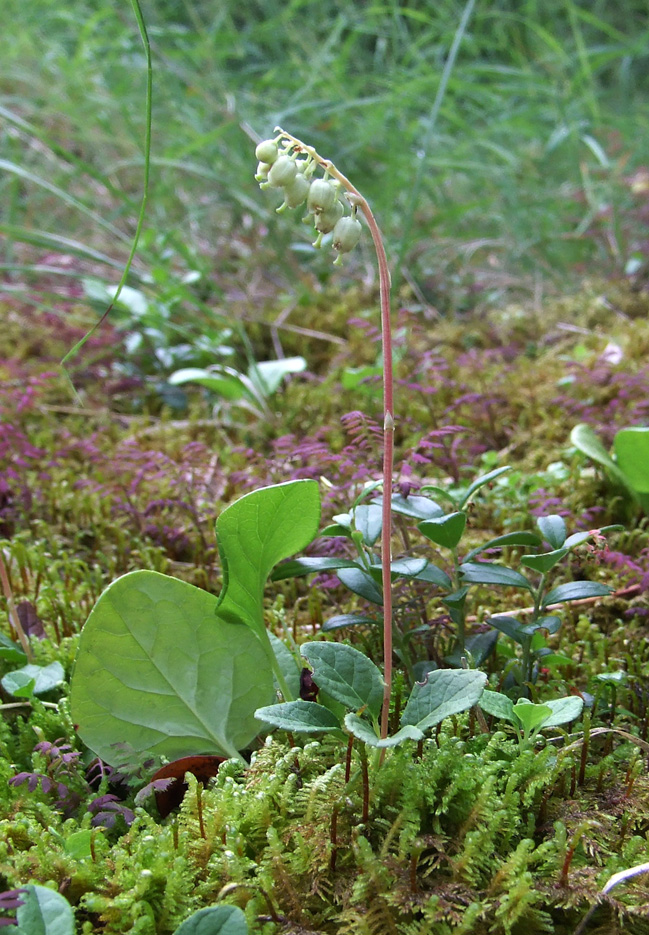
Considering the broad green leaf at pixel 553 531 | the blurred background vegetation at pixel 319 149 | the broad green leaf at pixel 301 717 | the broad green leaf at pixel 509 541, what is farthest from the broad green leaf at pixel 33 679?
the blurred background vegetation at pixel 319 149

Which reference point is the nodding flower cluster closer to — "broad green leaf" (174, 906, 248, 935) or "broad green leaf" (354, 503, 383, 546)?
"broad green leaf" (354, 503, 383, 546)

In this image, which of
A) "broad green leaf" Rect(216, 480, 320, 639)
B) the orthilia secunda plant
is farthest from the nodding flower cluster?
"broad green leaf" Rect(216, 480, 320, 639)

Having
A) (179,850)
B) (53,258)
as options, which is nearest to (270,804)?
(179,850)

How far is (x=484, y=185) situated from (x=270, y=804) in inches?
112

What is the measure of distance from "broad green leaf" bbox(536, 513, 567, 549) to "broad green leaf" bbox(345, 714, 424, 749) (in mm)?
372

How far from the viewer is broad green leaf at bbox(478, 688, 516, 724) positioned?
2.84ft

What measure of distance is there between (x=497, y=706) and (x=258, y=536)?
0.35 meters

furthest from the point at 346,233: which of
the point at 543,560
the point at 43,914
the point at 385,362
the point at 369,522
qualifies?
the point at 43,914

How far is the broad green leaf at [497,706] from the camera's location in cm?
87

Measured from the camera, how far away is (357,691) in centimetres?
86

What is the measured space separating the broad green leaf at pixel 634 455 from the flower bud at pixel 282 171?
862 mm

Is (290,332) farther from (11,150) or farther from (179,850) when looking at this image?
(179,850)

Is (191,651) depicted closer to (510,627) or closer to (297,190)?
(510,627)

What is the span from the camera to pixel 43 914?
0.71 meters
